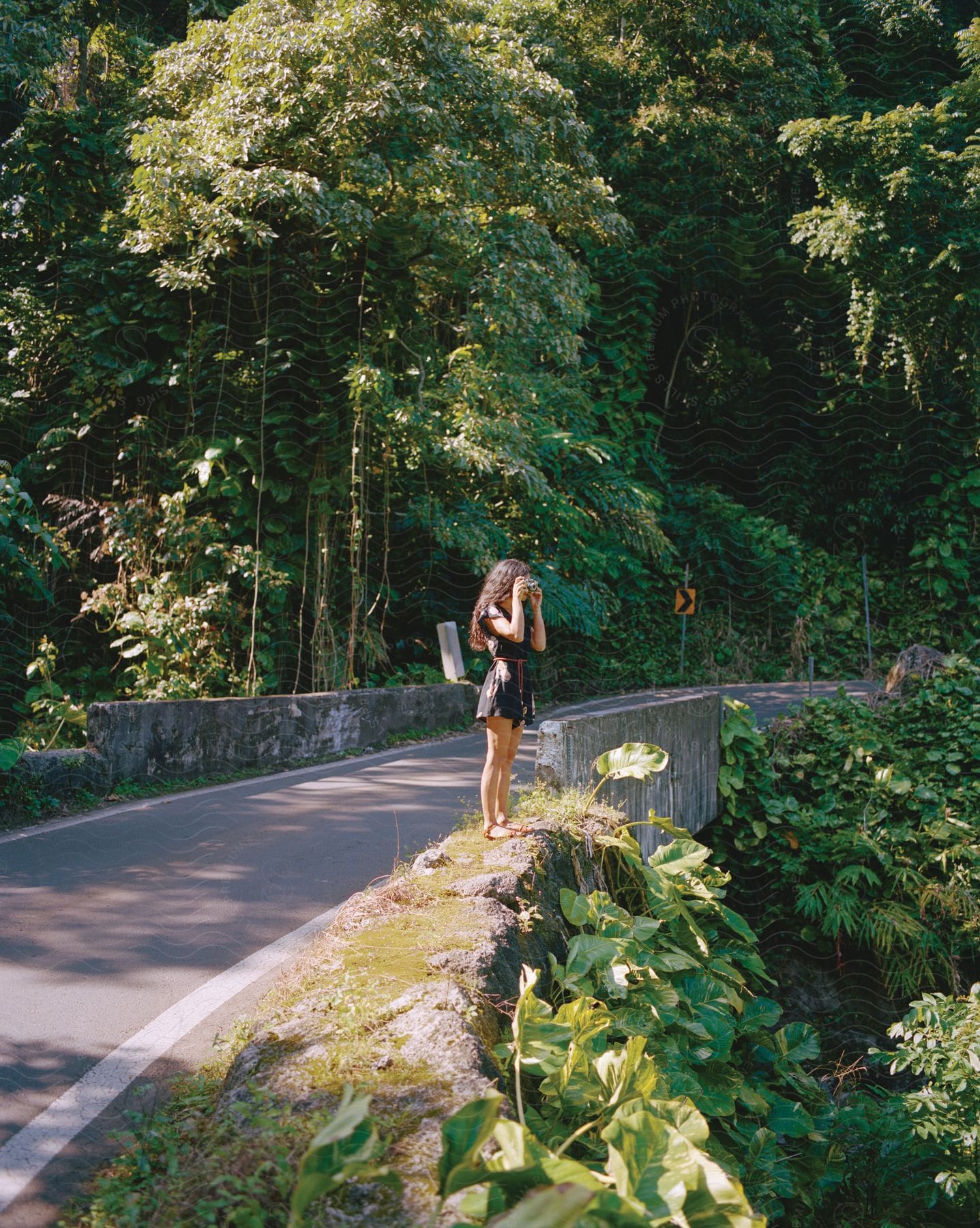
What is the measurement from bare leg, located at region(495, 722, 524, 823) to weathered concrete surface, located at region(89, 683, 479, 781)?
4.00 meters

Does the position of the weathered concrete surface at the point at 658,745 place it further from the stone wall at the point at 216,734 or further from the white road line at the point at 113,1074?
the stone wall at the point at 216,734

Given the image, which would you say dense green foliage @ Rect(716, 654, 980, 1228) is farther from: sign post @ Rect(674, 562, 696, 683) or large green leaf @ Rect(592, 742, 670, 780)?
sign post @ Rect(674, 562, 696, 683)

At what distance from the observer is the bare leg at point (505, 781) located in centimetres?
577

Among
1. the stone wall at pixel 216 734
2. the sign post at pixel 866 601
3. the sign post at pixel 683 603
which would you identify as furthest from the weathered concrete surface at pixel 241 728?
the sign post at pixel 866 601

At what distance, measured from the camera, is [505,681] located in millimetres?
5895

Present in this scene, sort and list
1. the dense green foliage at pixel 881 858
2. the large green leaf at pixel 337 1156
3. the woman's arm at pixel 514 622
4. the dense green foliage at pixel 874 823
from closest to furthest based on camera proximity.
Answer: the large green leaf at pixel 337 1156 → the woman's arm at pixel 514 622 → the dense green foliage at pixel 881 858 → the dense green foliage at pixel 874 823

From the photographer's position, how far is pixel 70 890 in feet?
18.9

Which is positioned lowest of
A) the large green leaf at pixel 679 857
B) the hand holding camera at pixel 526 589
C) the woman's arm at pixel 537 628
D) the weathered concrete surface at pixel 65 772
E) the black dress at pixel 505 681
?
the large green leaf at pixel 679 857

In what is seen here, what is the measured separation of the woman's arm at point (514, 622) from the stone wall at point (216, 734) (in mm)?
3785

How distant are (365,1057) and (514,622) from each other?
3.03 meters

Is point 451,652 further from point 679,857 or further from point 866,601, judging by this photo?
point 866,601

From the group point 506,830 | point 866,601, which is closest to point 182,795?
point 506,830

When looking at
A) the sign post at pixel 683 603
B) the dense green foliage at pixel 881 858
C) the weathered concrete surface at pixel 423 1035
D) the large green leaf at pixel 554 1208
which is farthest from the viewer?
the sign post at pixel 683 603

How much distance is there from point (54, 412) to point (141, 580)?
3.16 meters
